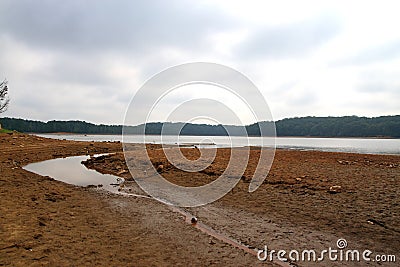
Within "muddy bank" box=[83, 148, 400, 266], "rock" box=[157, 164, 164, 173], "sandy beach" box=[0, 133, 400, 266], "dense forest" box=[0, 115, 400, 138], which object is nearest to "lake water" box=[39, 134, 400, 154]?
"dense forest" box=[0, 115, 400, 138]

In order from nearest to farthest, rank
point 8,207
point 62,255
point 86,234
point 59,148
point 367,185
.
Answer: point 62,255 → point 86,234 → point 8,207 → point 367,185 → point 59,148

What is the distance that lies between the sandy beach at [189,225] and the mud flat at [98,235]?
0.9 inches

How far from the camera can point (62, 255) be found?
596 centimetres

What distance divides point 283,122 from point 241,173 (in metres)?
165

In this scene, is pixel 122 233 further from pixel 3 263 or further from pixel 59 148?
pixel 59 148

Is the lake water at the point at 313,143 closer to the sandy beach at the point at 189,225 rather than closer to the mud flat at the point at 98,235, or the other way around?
the sandy beach at the point at 189,225

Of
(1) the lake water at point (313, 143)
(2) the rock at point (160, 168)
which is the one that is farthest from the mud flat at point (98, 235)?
(1) the lake water at point (313, 143)

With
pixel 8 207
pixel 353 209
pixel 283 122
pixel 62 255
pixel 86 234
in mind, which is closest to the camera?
pixel 62 255

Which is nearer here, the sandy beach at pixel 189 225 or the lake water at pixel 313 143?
the sandy beach at pixel 189 225

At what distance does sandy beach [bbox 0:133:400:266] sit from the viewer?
6207mm

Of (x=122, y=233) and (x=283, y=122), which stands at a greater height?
(x=283, y=122)

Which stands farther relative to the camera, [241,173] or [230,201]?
[241,173]

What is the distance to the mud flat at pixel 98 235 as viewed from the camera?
5.93 metres

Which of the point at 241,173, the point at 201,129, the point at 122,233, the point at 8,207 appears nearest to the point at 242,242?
the point at 122,233
